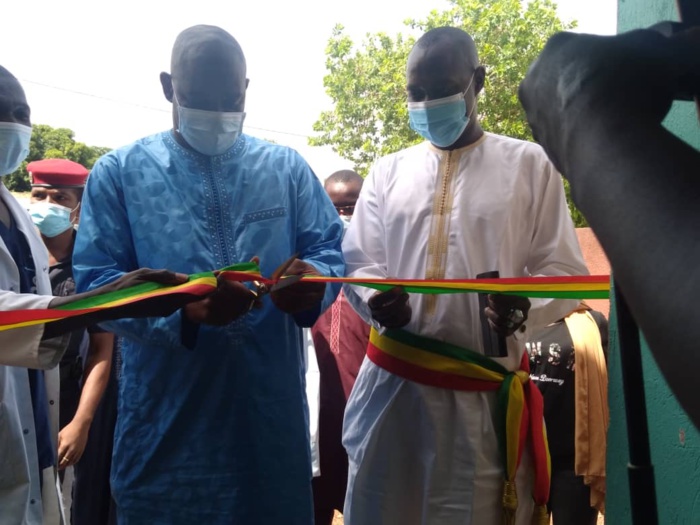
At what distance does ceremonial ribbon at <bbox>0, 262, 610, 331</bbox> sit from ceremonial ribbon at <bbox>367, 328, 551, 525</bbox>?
31cm

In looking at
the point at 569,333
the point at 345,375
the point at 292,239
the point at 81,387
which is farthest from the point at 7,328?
the point at 569,333

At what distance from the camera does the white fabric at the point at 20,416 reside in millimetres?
2221

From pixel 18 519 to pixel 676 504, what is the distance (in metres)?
2.01

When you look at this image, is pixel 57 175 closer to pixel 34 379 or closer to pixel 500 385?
pixel 34 379

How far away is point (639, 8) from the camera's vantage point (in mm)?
1959

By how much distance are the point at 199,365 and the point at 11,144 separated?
120 centimetres

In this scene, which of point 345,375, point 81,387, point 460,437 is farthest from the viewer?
point 345,375

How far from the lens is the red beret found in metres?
4.53

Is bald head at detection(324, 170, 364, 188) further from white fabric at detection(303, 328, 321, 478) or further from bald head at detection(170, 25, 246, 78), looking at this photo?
bald head at detection(170, 25, 246, 78)

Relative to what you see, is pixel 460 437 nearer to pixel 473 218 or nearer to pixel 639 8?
pixel 473 218

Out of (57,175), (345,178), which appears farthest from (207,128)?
(345,178)

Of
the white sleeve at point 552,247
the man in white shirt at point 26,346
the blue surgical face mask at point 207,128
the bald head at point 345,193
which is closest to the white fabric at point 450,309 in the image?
the white sleeve at point 552,247

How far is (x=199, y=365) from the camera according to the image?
98.7 inches

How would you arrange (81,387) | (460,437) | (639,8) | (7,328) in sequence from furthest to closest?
(81,387)
(460,437)
(7,328)
(639,8)
